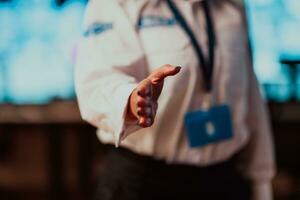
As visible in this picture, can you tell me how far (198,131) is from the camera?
0.75m

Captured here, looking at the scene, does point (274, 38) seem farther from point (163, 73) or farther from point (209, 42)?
point (163, 73)

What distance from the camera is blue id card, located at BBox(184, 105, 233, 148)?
0.74m

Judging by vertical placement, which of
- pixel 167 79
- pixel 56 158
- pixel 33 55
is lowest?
pixel 56 158

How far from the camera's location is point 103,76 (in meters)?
0.64

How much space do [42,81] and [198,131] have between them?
80cm

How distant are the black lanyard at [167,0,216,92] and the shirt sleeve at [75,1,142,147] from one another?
3.4 inches

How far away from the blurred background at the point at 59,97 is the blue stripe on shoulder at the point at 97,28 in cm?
45

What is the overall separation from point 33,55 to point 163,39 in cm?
87

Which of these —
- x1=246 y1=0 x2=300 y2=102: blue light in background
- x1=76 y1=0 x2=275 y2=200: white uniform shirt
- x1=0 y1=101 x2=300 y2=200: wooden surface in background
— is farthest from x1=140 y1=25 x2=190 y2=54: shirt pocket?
x1=0 y1=101 x2=300 y2=200: wooden surface in background

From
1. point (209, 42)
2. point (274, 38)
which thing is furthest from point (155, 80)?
point (274, 38)

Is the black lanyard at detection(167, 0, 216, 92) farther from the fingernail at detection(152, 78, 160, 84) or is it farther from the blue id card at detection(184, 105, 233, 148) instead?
the fingernail at detection(152, 78, 160, 84)

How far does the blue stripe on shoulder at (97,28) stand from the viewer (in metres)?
0.67

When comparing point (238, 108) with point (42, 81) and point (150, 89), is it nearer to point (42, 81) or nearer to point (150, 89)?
point (150, 89)

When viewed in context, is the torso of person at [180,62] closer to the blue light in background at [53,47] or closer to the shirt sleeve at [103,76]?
the shirt sleeve at [103,76]
